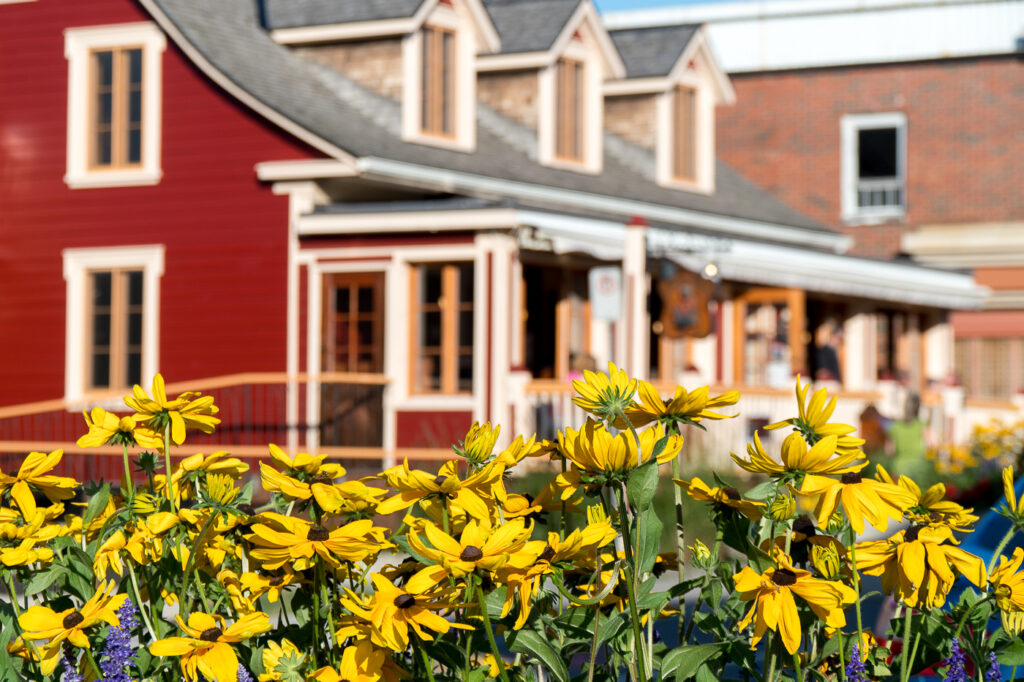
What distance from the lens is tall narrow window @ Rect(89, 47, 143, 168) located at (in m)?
16.8

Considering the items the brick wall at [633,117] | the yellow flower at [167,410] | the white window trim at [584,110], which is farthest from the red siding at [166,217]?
the yellow flower at [167,410]

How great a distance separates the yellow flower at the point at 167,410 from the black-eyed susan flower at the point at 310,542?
37cm

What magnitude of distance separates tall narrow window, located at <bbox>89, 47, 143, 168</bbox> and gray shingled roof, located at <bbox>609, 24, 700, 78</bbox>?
745 centimetres

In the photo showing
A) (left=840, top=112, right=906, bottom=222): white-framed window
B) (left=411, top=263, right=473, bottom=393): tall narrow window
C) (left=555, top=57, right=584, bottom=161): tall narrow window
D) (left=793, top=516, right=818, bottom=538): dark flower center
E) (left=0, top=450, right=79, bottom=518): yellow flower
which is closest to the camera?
(left=793, top=516, right=818, bottom=538): dark flower center

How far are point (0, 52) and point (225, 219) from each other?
12.9ft

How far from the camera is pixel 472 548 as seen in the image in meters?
2.15

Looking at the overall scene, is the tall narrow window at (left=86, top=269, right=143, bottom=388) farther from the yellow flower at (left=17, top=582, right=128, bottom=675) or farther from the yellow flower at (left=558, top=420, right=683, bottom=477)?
the yellow flower at (left=558, top=420, right=683, bottom=477)

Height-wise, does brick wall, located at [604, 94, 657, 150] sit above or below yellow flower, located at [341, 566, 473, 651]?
above

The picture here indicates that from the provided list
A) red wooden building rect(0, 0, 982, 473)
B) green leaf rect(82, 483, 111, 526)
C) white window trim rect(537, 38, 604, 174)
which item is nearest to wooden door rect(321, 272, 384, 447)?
red wooden building rect(0, 0, 982, 473)

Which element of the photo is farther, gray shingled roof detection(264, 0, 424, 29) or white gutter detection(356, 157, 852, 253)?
gray shingled roof detection(264, 0, 424, 29)

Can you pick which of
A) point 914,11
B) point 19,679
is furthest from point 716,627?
point 914,11

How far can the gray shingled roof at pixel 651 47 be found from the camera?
2073cm

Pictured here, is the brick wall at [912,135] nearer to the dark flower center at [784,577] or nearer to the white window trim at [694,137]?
the white window trim at [694,137]

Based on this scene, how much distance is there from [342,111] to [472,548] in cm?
1542
